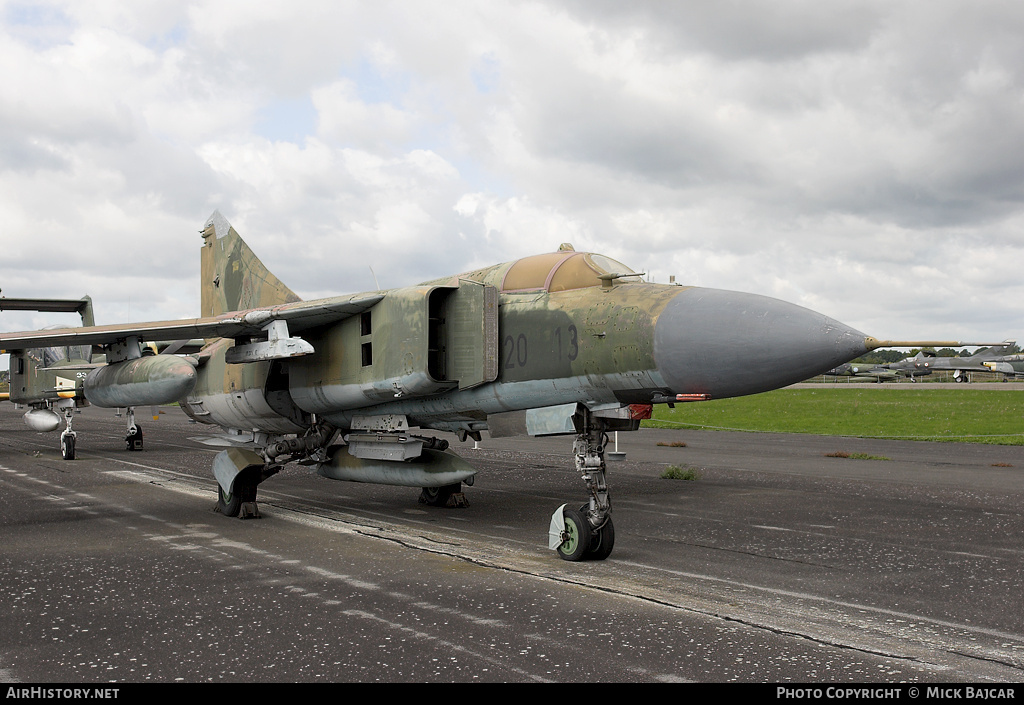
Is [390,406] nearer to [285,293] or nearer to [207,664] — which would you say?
[285,293]

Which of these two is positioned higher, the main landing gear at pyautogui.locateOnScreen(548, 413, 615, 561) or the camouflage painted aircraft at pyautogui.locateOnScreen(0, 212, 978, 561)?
the camouflage painted aircraft at pyautogui.locateOnScreen(0, 212, 978, 561)

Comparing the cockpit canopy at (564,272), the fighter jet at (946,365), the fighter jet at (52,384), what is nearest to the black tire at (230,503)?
the cockpit canopy at (564,272)

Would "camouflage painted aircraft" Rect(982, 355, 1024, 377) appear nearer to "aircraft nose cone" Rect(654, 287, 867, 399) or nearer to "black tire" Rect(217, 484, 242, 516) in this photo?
"aircraft nose cone" Rect(654, 287, 867, 399)

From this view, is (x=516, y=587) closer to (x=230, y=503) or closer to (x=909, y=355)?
(x=230, y=503)

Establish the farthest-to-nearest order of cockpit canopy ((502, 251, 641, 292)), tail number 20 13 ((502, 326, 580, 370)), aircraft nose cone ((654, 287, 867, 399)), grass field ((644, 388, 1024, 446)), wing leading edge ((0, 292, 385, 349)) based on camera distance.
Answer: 1. grass field ((644, 388, 1024, 446))
2. wing leading edge ((0, 292, 385, 349))
3. cockpit canopy ((502, 251, 641, 292))
4. tail number 20 13 ((502, 326, 580, 370))
5. aircraft nose cone ((654, 287, 867, 399))

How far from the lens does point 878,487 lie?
1298 cm

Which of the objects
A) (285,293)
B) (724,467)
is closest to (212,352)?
(285,293)

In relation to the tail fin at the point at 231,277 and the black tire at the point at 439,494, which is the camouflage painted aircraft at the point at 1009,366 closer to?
the black tire at the point at 439,494

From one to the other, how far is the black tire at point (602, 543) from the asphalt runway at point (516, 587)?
0.17 meters

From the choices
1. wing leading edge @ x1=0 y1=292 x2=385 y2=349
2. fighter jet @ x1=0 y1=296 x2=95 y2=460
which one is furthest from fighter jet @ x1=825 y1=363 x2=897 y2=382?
wing leading edge @ x1=0 y1=292 x2=385 y2=349

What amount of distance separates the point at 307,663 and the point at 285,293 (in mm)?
9564

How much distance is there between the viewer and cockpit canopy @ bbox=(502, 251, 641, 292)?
7910 millimetres

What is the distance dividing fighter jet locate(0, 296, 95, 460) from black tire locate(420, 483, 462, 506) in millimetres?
10376

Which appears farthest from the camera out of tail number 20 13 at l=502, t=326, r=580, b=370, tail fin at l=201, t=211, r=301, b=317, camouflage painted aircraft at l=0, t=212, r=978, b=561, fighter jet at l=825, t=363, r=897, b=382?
fighter jet at l=825, t=363, r=897, b=382
